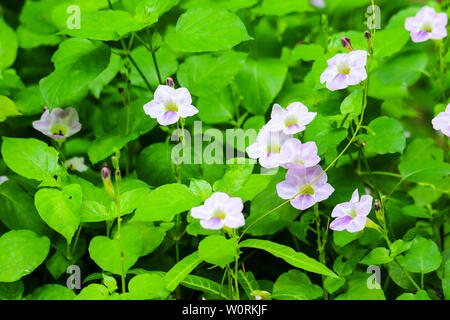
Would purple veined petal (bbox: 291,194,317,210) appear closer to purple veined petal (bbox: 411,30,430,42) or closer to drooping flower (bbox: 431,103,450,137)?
drooping flower (bbox: 431,103,450,137)

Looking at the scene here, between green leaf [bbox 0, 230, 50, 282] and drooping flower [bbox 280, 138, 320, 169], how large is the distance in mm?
425

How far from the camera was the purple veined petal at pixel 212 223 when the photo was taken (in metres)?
0.76

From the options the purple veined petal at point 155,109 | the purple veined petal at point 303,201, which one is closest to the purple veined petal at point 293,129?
the purple veined petal at point 303,201

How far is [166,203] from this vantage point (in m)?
0.85

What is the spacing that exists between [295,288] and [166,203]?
0.84 feet

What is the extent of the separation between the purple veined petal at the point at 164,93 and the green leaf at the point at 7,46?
21.2 inches

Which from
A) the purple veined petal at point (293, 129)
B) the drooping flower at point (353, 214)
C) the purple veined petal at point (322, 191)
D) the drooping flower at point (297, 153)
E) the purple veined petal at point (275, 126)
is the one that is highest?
the purple veined petal at point (275, 126)

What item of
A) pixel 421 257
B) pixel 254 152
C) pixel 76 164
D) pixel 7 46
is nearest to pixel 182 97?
pixel 254 152

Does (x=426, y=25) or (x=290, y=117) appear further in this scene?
(x=426, y=25)

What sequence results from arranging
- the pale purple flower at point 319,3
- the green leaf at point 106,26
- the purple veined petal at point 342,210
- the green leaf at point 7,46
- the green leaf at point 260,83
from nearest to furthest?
1. the purple veined petal at point 342,210
2. the green leaf at point 106,26
3. the green leaf at point 260,83
4. the green leaf at point 7,46
5. the pale purple flower at point 319,3

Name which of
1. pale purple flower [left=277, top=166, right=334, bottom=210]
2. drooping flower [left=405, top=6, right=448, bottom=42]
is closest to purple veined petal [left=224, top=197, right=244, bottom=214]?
pale purple flower [left=277, top=166, right=334, bottom=210]

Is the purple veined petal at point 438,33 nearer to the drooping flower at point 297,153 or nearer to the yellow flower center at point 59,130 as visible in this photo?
the drooping flower at point 297,153

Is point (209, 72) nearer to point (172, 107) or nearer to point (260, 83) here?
point (260, 83)

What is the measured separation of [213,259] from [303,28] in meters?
0.79
